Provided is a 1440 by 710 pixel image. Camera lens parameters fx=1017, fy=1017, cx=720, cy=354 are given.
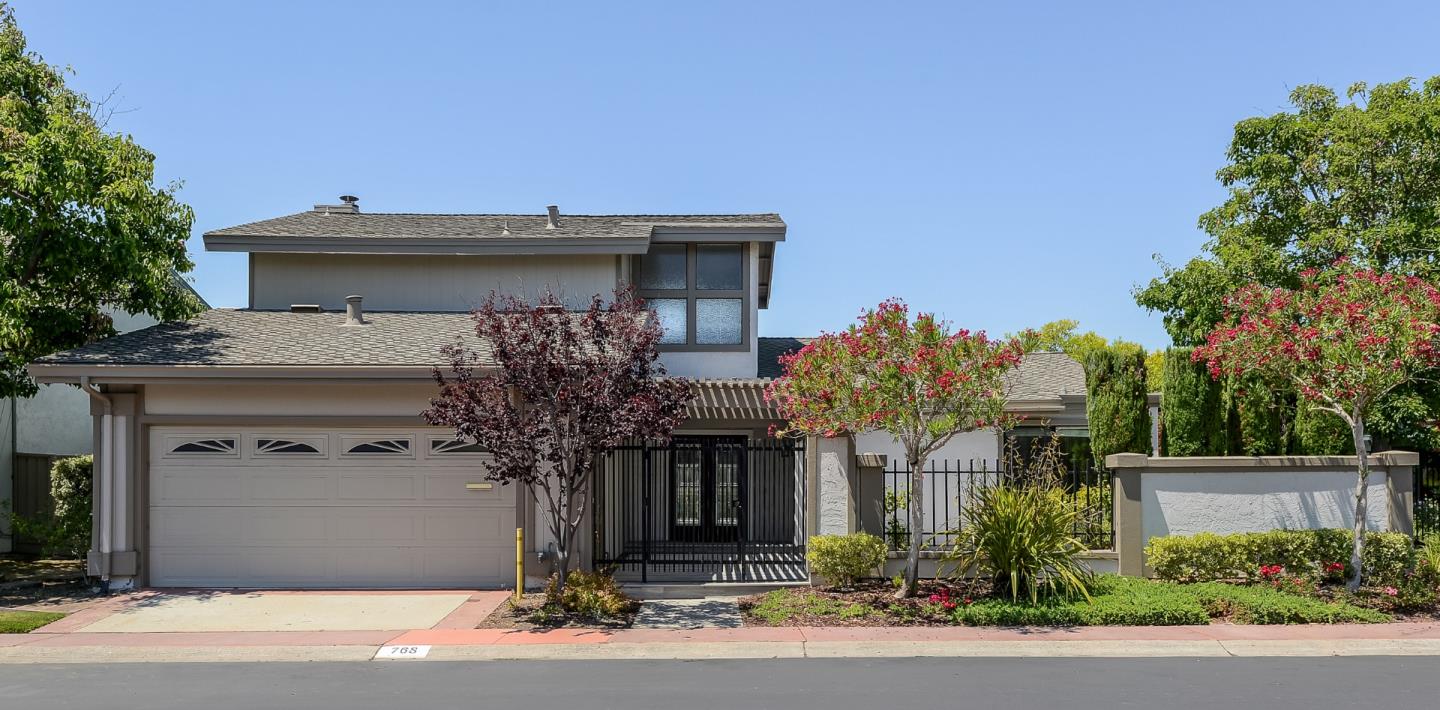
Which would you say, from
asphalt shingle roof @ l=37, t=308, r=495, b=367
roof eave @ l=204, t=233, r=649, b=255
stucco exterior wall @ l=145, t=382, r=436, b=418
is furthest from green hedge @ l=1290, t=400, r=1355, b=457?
stucco exterior wall @ l=145, t=382, r=436, b=418

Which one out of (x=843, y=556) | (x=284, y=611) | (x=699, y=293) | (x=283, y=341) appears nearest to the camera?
(x=284, y=611)

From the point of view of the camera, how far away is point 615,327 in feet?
39.6

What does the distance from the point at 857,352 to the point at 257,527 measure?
8.83 metres

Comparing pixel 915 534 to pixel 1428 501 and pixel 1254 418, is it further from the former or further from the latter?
pixel 1428 501

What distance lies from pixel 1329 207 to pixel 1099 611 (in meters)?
13.1

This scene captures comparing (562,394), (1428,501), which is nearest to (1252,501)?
(1428,501)

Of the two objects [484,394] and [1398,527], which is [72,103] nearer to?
[484,394]

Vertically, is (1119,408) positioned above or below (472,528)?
above

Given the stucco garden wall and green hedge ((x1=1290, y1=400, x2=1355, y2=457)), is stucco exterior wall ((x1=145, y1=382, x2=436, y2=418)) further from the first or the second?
green hedge ((x1=1290, y1=400, x2=1355, y2=457))

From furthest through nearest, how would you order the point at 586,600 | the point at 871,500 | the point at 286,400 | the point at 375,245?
the point at 375,245
the point at 286,400
the point at 871,500
the point at 586,600

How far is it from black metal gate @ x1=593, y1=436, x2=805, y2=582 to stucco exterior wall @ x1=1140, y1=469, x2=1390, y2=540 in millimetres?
5026

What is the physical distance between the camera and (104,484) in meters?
14.1

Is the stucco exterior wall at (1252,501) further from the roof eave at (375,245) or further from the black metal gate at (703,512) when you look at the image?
the roof eave at (375,245)

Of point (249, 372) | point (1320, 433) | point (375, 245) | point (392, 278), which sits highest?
point (375, 245)
